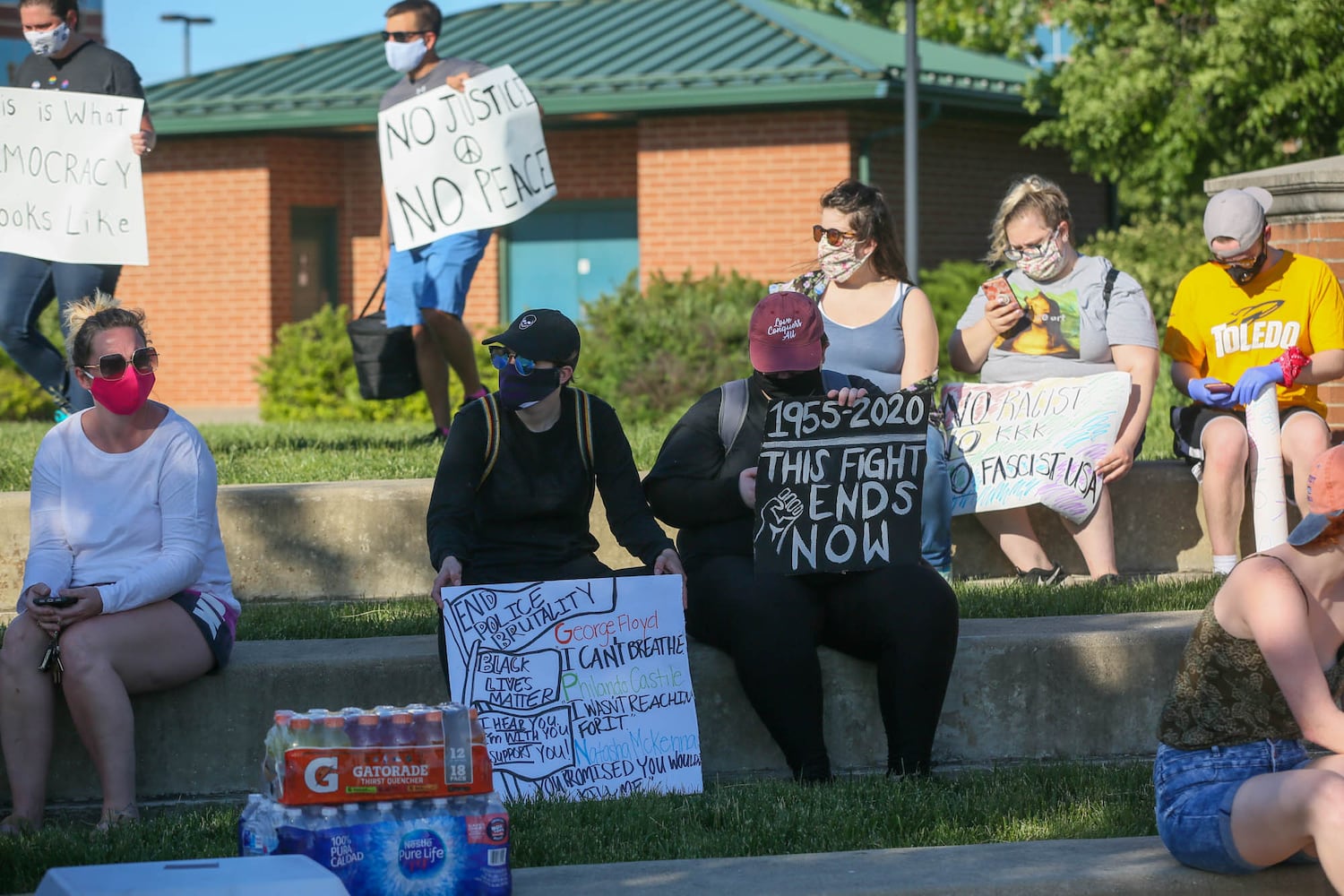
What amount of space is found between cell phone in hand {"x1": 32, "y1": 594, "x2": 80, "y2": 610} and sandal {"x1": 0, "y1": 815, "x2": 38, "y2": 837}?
577 millimetres

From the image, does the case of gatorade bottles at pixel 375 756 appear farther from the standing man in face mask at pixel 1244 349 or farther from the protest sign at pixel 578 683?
the standing man in face mask at pixel 1244 349

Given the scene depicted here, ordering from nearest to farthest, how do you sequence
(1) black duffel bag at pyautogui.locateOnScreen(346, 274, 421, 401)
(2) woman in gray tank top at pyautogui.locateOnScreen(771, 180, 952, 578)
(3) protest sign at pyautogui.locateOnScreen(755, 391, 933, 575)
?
(3) protest sign at pyautogui.locateOnScreen(755, 391, 933, 575), (2) woman in gray tank top at pyautogui.locateOnScreen(771, 180, 952, 578), (1) black duffel bag at pyautogui.locateOnScreen(346, 274, 421, 401)

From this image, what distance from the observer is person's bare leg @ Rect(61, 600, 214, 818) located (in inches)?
189

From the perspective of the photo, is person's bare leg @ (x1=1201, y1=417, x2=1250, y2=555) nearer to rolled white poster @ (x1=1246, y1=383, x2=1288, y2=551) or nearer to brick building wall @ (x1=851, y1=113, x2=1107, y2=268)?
rolled white poster @ (x1=1246, y1=383, x2=1288, y2=551)

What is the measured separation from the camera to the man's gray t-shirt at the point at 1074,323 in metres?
6.82

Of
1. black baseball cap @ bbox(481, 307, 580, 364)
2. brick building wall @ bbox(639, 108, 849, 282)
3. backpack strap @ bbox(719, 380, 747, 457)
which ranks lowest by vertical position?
backpack strap @ bbox(719, 380, 747, 457)

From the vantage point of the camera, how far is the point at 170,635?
497 centimetres

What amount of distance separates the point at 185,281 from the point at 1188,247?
35.6 feet

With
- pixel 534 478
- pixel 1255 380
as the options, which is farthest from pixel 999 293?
pixel 534 478

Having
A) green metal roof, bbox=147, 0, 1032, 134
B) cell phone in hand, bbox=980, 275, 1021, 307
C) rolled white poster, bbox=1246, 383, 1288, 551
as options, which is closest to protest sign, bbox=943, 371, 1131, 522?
cell phone in hand, bbox=980, 275, 1021, 307

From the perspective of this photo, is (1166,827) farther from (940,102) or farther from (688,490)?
(940,102)

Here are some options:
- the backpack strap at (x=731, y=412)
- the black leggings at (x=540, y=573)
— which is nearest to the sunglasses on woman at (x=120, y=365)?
the black leggings at (x=540, y=573)

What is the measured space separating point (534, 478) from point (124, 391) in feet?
4.04

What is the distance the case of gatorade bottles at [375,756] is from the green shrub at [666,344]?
9031mm
